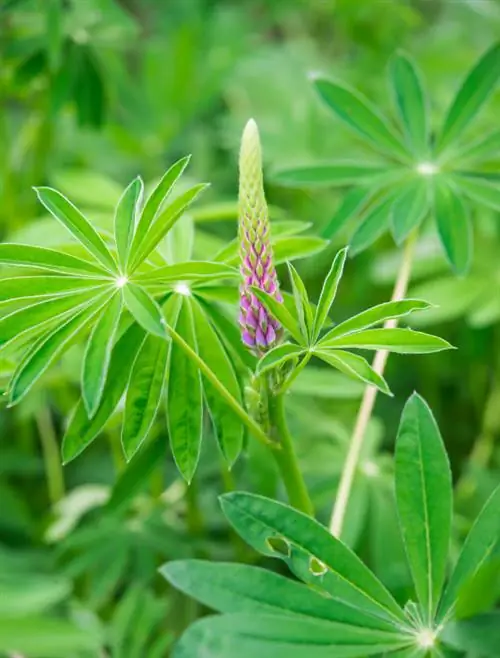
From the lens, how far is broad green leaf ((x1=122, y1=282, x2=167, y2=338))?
2.21 feet

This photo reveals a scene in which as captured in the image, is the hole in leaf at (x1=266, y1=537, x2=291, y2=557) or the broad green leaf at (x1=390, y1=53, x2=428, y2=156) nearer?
the hole in leaf at (x1=266, y1=537, x2=291, y2=557)

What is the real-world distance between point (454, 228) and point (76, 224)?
17.5 inches

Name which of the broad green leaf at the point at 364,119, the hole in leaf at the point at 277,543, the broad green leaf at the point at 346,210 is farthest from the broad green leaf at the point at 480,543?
the broad green leaf at the point at 364,119

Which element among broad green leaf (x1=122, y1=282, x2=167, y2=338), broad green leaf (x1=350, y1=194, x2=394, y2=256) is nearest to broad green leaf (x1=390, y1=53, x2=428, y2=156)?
broad green leaf (x1=350, y1=194, x2=394, y2=256)

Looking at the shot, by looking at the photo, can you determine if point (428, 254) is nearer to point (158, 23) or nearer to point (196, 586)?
point (196, 586)

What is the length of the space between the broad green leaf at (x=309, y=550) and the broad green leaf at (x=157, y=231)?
8.3 inches

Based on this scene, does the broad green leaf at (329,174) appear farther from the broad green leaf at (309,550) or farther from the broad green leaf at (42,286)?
the broad green leaf at (309,550)

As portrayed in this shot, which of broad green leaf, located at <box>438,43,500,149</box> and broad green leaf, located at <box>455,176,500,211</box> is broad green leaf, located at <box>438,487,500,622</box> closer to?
broad green leaf, located at <box>455,176,500,211</box>

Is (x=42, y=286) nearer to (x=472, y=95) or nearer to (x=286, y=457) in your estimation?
(x=286, y=457)

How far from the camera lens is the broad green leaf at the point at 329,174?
1.05 meters

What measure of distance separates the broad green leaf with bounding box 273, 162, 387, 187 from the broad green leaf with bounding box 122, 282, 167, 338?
0.37 metres

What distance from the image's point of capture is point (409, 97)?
1.14 meters

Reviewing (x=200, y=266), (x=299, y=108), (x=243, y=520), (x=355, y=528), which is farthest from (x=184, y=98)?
(x=243, y=520)

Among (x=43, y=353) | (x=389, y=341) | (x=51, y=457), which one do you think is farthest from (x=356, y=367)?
(x=51, y=457)
